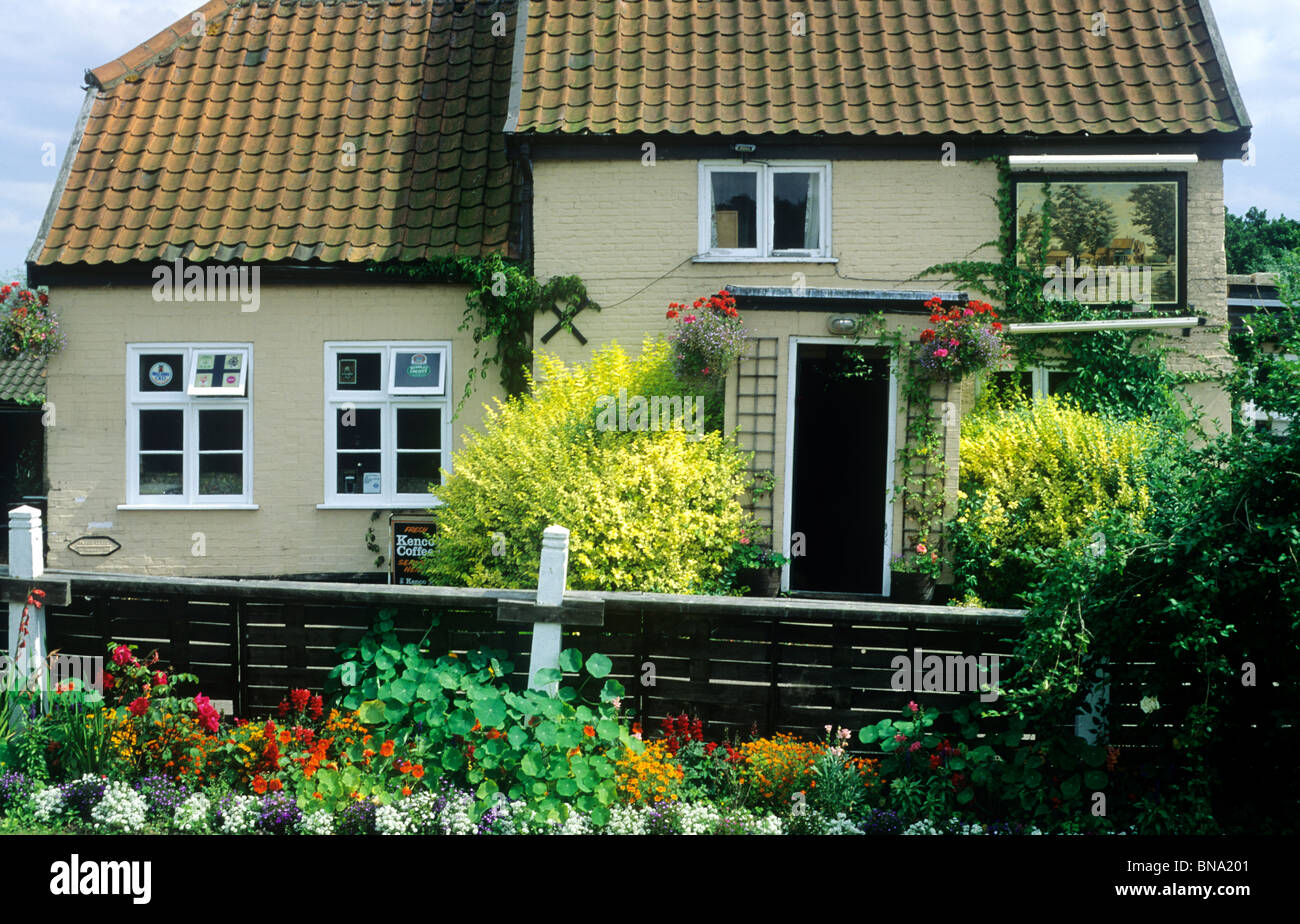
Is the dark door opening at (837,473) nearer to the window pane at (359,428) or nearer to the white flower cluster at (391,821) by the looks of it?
the window pane at (359,428)

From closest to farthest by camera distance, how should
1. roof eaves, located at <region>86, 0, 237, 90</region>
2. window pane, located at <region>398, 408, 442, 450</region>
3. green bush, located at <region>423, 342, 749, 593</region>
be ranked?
green bush, located at <region>423, 342, 749, 593</region> → window pane, located at <region>398, 408, 442, 450</region> → roof eaves, located at <region>86, 0, 237, 90</region>

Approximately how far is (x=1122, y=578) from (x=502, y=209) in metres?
8.13

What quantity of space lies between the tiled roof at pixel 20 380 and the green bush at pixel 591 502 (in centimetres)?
1393

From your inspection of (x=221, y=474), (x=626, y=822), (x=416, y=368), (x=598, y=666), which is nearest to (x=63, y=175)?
(x=221, y=474)

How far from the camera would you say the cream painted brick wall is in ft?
37.4

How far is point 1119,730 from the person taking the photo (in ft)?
18.6

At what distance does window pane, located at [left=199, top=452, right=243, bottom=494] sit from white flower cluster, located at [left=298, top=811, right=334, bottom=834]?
677 centimetres

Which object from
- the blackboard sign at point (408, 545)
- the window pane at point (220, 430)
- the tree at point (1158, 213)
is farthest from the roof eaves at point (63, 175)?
the tree at point (1158, 213)

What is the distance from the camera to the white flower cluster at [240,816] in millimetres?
5578
